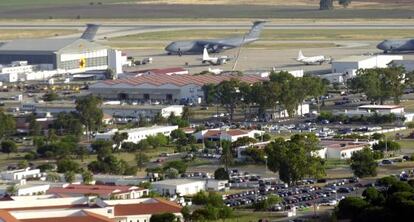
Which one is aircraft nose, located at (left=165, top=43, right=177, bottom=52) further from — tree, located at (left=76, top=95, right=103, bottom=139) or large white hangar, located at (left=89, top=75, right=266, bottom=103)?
tree, located at (left=76, top=95, right=103, bottom=139)

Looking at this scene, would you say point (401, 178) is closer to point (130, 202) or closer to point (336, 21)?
point (130, 202)

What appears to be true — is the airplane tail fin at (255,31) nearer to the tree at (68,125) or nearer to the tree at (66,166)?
the tree at (68,125)

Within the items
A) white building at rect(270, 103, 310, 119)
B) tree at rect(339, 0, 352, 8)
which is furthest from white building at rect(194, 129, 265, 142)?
tree at rect(339, 0, 352, 8)

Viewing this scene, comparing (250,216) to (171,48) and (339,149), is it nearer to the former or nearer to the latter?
(339,149)

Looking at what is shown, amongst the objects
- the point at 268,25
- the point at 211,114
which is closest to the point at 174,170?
the point at 211,114

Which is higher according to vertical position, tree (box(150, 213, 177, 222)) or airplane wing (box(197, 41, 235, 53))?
airplane wing (box(197, 41, 235, 53))
